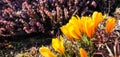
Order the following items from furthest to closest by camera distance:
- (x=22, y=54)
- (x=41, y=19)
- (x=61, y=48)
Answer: (x=41, y=19), (x=22, y=54), (x=61, y=48)

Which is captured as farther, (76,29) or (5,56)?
(5,56)

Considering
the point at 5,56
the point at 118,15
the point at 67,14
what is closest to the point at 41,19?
the point at 67,14

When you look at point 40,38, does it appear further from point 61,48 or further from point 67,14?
point 61,48

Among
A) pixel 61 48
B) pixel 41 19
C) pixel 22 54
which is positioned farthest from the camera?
pixel 41 19

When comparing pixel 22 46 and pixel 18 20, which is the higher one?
pixel 18 20

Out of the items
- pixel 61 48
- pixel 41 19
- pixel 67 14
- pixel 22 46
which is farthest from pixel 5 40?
pixel 61 48

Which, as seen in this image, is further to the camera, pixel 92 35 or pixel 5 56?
pixel 5 56

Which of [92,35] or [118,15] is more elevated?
[118,15]

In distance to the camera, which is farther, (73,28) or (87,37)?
(87,37)

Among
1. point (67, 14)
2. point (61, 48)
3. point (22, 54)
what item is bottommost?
point (61, 48)

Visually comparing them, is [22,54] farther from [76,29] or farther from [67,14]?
[76,29]
